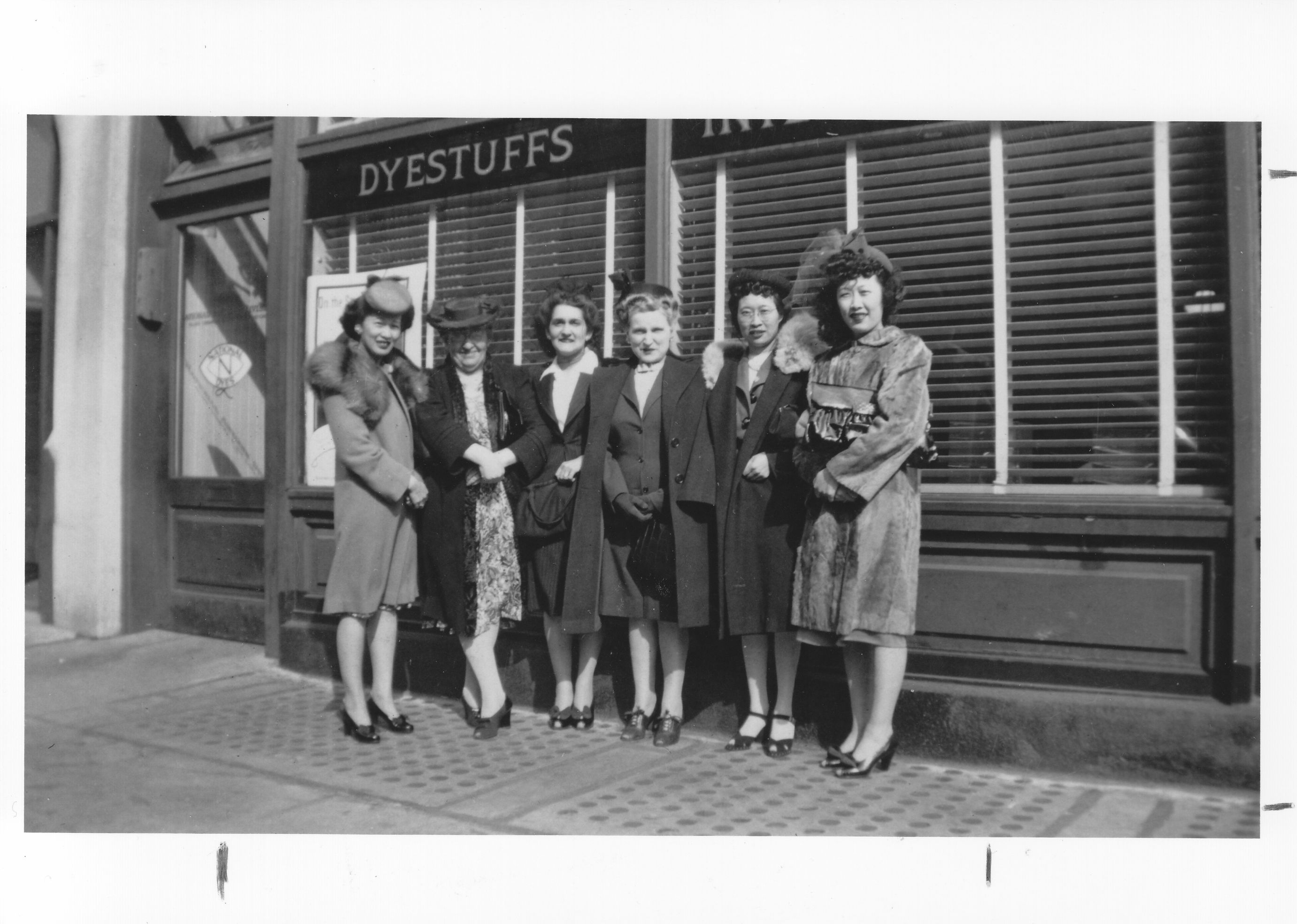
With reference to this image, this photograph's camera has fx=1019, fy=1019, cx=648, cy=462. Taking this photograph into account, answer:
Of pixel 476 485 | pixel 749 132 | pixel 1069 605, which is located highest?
pixel 749 132

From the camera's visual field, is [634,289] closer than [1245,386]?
No

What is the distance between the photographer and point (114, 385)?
6.54 m

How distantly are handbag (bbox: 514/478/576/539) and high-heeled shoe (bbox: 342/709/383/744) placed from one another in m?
1.08

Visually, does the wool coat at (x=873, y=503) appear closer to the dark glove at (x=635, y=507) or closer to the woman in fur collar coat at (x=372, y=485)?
the dark glove at (x=635, y=507)

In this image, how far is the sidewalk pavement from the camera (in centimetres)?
354

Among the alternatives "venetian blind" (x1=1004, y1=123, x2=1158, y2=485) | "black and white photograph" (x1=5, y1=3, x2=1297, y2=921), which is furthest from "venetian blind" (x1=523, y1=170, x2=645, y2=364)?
"venetian blind" (x1=1004, y1=123, x2=1158, y2=485)

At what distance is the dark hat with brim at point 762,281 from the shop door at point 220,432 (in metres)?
3.41

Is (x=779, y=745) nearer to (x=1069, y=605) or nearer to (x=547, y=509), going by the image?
(x=1069, y=605)

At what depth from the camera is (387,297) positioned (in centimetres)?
442

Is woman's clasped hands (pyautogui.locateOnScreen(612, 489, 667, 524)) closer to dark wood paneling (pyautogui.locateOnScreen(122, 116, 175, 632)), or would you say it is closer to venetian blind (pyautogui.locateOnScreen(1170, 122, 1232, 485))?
venetian blind (pyautogui.locateOnScreen(1170, 122, 1232, 485))

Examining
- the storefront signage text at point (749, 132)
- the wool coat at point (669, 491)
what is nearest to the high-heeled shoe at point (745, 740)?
the wool coat at point (669, 491)

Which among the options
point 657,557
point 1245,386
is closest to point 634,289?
point 657,557

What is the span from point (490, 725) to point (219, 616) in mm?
2809

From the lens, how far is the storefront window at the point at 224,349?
6449 mm
